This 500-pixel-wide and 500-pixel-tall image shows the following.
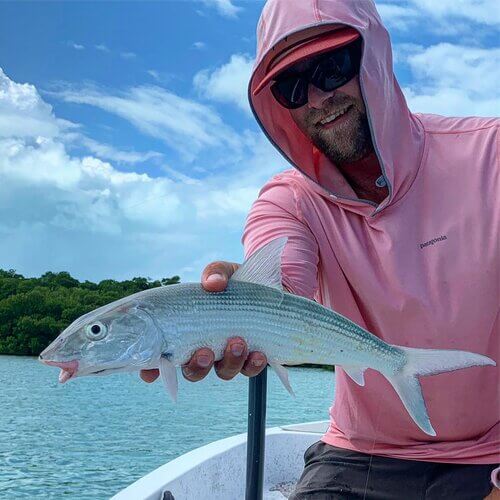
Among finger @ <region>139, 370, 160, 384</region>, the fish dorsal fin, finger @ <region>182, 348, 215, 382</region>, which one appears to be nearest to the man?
the fish dorsal fin

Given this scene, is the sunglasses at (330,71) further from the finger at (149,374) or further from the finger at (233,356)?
the finger at (149,374)

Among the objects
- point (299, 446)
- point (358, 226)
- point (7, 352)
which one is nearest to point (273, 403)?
point (299, 446)

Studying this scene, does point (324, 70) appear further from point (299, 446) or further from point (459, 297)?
point (299, 446)

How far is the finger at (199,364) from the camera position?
2.20 metres

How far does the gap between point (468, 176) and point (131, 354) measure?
178cm

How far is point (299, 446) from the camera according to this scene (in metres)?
5.89

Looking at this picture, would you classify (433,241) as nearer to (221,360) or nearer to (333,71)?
(333,71)

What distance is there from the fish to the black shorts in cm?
52

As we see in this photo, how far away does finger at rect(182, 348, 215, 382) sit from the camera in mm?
2198

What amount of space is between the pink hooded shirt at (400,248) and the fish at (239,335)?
0.27 metres

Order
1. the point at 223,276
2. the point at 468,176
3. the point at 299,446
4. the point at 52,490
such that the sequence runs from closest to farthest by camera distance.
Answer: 1. the point at 223,276
2. the point at 468,176
3. the point at 299,446
4. the point at 52,490

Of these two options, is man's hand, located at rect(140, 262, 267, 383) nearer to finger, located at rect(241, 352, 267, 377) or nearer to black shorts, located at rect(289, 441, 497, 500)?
finger, located at rect(241, 352, 267, 377)

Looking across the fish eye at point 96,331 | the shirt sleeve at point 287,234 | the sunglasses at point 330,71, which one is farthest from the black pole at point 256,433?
the sunglasses at point 330,71

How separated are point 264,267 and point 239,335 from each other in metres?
0.29
